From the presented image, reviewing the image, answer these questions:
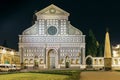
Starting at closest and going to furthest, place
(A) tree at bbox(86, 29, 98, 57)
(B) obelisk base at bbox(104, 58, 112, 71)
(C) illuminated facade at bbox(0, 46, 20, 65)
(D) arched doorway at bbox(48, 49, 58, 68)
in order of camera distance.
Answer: (B) obelisk base at bbox(104, 58, 112, 71), (C) illuminated facade at bbox(0, 46, 20, 65), (D) arched doorway at bbox(48, 49, 58, 68), (A) tree at bbox(86, 29, 98, 57)

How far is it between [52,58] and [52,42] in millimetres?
4175

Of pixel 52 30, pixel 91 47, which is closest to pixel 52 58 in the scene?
pixel 52 30

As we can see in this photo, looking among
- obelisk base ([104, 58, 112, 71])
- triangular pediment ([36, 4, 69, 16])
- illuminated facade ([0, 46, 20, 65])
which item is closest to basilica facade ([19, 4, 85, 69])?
triangular pediment ([36, 4, 69, 16])

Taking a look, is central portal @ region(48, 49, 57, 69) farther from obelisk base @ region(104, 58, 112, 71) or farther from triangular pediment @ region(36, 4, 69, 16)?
obelisk base @ region(104, 58, 112, 71)

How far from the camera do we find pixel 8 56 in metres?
82.4

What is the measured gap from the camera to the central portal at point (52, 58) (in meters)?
85.8

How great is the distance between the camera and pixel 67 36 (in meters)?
85.0

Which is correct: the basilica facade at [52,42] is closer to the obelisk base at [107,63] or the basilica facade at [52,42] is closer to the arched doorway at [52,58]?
the arched doorway at [52,58]

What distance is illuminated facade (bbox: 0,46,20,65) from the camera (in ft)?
247

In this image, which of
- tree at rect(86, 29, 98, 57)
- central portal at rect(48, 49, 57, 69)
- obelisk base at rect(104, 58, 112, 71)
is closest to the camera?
obelisk base at rect(104, 58, 112, 71)

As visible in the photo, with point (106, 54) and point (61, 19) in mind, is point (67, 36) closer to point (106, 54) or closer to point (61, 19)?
point (61, 19)

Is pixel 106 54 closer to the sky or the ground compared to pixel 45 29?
closer to the ground

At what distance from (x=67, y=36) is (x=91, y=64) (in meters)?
9.09

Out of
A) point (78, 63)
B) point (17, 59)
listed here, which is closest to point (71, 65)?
point (78, 63)
